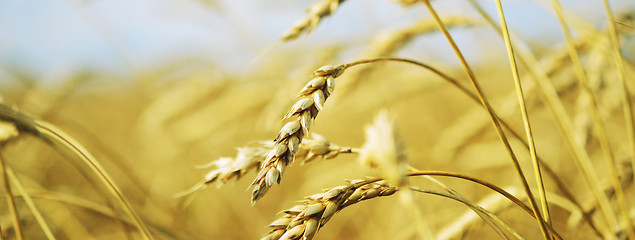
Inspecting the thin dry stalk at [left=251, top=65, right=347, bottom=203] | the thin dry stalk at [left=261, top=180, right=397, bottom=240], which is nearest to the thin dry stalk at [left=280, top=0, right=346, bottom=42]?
the thin dry stalk at [left=251, top=65, right=347, bottom=203]

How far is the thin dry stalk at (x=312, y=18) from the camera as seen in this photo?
669 mm

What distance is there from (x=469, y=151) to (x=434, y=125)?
813mm

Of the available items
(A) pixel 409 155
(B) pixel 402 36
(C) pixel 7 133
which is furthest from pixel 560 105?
(C) pixel 7 133

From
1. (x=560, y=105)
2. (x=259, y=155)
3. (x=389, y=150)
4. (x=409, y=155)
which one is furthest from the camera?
(x=560, y=105)

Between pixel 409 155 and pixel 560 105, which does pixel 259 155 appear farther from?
pixel 560 105

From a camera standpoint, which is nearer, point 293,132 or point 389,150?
point 389,150

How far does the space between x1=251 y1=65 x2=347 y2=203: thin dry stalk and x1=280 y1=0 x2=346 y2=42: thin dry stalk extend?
0.18m

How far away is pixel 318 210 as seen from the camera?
48 centimetres

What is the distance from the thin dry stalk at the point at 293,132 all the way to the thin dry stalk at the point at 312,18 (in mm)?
181

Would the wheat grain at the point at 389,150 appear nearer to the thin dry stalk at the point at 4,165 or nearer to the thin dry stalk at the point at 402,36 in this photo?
the thin dry stalk at the point at 4,165

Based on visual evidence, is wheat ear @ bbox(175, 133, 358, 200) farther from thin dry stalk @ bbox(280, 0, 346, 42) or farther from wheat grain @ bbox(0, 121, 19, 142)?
wheat grain @ bbox(0, 121, 19, 142)

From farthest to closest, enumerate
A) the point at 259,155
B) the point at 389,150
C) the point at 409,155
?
1. the point at 259,155
2. the point at 409,155
3. the point at 389,150

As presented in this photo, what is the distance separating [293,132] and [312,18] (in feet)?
1.01

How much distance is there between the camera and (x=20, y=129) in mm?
614
